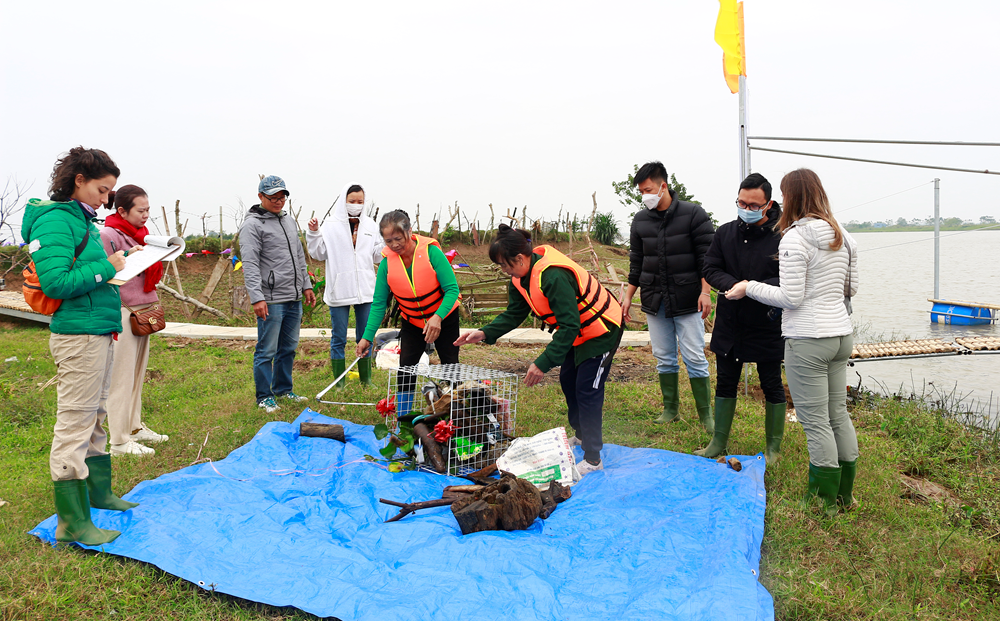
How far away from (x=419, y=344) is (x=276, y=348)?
1368 millimetres

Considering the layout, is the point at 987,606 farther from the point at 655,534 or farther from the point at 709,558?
the point at 655,534

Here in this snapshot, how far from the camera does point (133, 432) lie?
3.90 m

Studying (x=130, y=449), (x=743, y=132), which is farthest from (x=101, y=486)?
(x=743, y=132)

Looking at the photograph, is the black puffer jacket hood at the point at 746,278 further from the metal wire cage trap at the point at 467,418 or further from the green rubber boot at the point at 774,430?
the metal wire cage trap at the point at 467,418

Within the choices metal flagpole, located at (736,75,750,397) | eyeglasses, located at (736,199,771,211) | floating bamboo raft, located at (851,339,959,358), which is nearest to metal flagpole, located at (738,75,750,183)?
metal flagpole, located at (736,75,750,397)

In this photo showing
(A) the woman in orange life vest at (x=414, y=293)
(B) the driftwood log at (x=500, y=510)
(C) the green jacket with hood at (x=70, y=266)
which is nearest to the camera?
(C) the green jacket with hood at (x=70, y=266)

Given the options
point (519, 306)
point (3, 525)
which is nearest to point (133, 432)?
point (3, 525)

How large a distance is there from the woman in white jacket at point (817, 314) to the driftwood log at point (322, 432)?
2.77 meters

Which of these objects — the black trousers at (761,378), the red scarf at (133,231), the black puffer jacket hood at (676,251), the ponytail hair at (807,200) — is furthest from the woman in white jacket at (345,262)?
the ponytail hair at (807,200)

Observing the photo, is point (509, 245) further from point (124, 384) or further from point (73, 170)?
point (124, 384)

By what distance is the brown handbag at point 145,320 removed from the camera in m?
3.71

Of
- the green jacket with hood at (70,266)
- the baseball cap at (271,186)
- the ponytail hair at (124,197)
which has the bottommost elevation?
the green jacket with hood at (70,266)

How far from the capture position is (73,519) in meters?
2.49

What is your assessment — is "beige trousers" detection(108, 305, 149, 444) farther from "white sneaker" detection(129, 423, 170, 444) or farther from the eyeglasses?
the eyeglasses
